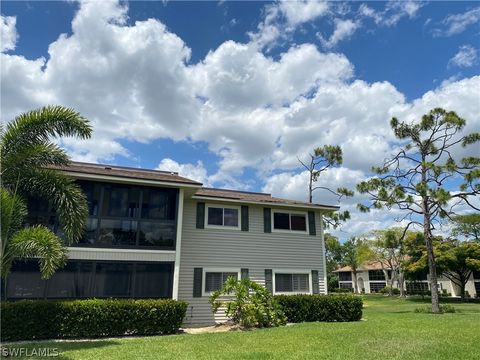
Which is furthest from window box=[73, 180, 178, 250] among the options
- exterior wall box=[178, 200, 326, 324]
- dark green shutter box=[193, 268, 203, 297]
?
dark green shutter box=[193, 268, 203, 297]

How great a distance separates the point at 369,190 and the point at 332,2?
11.2 metres

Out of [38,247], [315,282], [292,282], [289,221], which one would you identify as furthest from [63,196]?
[315,282]

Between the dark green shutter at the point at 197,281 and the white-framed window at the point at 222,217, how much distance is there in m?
2.04

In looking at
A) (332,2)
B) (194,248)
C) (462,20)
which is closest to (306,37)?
(332,2)

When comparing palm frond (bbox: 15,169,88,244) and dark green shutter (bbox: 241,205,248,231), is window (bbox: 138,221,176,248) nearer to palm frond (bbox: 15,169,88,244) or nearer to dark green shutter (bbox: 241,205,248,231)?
palm frond (bbox: 15,169,88,244)

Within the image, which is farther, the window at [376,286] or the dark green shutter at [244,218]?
the window at [376,286]

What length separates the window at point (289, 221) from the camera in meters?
17.4

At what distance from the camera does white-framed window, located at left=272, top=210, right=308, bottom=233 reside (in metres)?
17.4

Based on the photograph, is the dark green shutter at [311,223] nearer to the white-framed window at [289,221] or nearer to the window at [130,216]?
the white-framed window at [289,221]

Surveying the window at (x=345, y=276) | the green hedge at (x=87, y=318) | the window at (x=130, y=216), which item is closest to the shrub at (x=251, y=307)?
the green hedge at (x=87, y=318)

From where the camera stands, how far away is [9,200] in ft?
27.7

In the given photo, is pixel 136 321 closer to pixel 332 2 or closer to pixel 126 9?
pixel 126 9

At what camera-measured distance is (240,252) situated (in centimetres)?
1628

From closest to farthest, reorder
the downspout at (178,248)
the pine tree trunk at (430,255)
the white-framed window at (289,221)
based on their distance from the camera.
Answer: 1. the downspout at (178,248)
2. the white-framed window at (289,221)
3. the pine tree trunk at (430,255)
